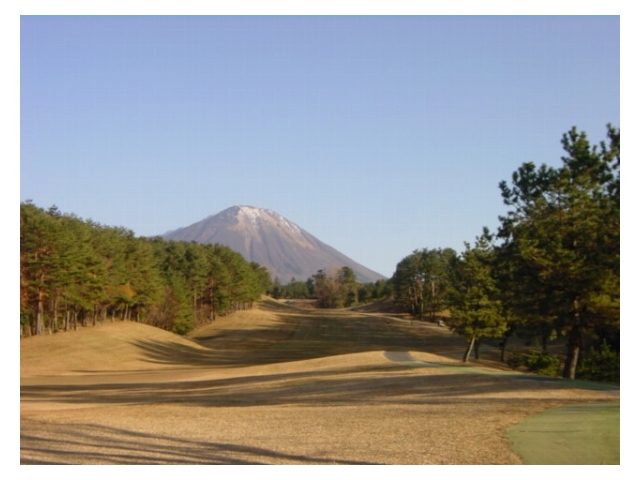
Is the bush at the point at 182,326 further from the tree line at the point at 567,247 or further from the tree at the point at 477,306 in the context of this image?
the tree line at the point at 567,247

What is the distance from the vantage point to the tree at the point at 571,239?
2311 centimetres

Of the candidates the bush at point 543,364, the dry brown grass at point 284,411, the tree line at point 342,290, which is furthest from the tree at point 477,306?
the tree line at point 342,290

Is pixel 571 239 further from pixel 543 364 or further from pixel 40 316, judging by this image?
pixel 40 316

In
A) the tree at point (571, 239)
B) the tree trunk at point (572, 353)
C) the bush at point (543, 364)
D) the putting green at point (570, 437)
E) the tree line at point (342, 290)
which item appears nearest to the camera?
the putting green at point (570, 437)

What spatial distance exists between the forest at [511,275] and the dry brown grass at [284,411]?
3474 millimetres

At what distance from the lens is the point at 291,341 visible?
3051 inches

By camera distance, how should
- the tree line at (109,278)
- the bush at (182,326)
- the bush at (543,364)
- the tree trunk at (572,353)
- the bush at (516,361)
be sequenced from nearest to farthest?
the tree trunk at (572,353)
the bush at (543,364)
the tree line at (109,278)
the bush at (516,361)
the bush at (182,326)

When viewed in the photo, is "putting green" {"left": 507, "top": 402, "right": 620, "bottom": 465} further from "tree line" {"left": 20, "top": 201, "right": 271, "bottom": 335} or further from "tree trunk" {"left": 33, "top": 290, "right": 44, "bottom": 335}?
"tree trunk" {"left": 33, "top": 290, "right": 44, "bottom": 335}

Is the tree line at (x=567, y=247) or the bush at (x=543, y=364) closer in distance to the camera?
the tree line at (x=567, y=247)

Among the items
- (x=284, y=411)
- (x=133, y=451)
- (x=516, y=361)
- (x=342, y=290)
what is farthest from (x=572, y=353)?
(x=342, y=290)

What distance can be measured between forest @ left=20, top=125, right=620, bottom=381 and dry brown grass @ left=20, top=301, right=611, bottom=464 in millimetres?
3474

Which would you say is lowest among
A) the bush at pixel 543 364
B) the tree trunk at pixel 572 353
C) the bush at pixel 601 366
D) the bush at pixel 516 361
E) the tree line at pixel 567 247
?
the bush at pixel 516 361

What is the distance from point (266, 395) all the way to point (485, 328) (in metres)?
16.7

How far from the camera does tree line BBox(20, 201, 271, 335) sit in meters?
41.5
